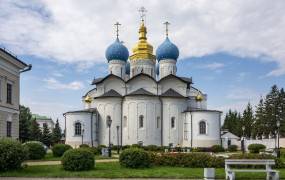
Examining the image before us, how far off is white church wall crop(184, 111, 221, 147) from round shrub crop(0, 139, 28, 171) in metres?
34.1

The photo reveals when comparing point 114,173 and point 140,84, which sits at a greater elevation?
point 140,84

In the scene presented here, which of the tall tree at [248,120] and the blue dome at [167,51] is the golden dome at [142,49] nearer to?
the blue dome at [167,51]

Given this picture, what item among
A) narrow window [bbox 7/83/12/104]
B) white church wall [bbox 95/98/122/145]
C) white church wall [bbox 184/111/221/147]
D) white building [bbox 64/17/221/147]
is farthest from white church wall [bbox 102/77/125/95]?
narrow window [bbox 7/83/12/104]

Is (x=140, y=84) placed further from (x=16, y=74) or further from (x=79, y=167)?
(x=79, y=167)

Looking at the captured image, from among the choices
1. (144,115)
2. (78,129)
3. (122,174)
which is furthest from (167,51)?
(122,174)

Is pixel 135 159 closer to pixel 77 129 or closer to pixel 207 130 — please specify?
pixel 207 130

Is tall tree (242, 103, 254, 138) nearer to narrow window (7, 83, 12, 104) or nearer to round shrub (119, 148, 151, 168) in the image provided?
narrow window (7, 83, 12, 104)

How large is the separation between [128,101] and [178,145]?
26.0 feet

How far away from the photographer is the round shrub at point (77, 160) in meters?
19.0

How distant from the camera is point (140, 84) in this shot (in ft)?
178

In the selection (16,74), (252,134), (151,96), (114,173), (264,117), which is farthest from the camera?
(252,134)

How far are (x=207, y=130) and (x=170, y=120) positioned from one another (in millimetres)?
4541

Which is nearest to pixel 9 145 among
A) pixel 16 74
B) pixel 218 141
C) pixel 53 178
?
pixel 53 178

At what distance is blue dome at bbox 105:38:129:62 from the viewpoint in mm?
59250
